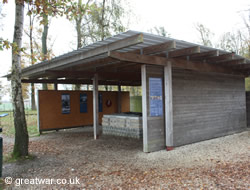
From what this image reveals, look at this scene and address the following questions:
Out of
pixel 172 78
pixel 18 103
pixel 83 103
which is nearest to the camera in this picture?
pixel 18 103

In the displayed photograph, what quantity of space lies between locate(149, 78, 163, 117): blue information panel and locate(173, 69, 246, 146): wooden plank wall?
556mm

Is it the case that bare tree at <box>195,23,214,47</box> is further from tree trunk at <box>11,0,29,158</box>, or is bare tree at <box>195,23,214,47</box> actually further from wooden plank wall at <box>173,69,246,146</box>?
tree trunk at <box>11,0,29,158</box>

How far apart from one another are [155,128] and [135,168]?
5.64 feet

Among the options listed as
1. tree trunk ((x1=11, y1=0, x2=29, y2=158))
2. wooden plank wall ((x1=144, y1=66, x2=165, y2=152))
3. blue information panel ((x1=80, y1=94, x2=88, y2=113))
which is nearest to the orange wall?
blue information panel ((x1=80, y1=94, x2=88, y2=113))

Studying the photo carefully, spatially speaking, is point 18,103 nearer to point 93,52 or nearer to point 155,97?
point 93,52

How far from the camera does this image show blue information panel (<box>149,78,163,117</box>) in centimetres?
631

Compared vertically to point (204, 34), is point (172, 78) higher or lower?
lower

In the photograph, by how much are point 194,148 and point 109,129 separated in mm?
4108

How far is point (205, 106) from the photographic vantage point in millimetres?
7859

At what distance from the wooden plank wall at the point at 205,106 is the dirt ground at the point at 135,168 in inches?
22.8

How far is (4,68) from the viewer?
23.0m

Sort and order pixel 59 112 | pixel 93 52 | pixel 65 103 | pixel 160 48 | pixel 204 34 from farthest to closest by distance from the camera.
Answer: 1. pixel 204 34
2. pixel 65 103
3. pixel 59 112
4. pixel 93 52
5. pixel 160 48

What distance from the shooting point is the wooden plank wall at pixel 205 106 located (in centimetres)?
696

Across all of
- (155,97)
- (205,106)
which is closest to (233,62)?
(205,106)
